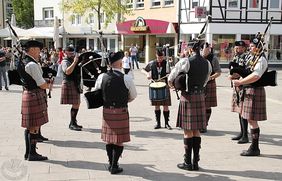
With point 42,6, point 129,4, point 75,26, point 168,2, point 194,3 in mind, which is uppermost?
point 42,6

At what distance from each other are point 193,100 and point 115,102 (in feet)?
3.39

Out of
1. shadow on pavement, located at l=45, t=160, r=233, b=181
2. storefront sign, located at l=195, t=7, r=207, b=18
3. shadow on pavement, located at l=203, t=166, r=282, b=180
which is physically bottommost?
shadow on pavement, located at l=203, t=166, r=282, b=180

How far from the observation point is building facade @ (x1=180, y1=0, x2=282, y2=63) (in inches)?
955

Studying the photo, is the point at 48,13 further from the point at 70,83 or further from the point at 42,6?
the point at 70,83

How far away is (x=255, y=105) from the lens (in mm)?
6059

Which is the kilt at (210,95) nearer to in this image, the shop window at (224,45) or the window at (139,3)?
the shop window at (224,45)

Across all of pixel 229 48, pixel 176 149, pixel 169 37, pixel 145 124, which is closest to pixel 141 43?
pixel 169 37

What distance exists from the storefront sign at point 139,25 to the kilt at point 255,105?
22.1 meters

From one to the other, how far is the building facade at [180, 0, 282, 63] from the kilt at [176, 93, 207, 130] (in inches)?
749

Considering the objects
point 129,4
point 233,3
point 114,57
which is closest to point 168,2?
point 129,4

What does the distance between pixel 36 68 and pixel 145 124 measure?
11.1ft

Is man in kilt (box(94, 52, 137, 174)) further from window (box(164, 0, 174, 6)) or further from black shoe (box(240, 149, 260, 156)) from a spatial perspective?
window (box(164, 0, 174, 6))

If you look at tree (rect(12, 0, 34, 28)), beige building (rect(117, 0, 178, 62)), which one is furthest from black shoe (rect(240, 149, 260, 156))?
tree (rect(12, 0, 34, 28))

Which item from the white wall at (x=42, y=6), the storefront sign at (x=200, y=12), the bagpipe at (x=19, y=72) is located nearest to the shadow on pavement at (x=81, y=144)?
the bagpipe at (x=19, y=72)
